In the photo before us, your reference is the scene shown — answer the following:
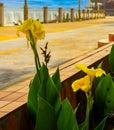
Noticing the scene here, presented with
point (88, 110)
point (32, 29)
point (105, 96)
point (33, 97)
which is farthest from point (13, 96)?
point (88, 110)

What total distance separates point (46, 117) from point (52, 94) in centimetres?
25

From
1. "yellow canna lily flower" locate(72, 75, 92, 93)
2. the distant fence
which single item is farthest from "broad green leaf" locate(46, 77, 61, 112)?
the distant fence

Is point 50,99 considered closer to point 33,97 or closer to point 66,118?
point 33,97

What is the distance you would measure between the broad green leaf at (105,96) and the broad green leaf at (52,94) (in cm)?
28

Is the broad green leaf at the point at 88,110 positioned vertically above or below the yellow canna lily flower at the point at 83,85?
below

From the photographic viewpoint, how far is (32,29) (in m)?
1.99

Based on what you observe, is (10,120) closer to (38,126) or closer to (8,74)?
(38,126)

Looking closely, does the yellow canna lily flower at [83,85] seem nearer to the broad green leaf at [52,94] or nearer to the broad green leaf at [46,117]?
the broad green leaf at [46,117]

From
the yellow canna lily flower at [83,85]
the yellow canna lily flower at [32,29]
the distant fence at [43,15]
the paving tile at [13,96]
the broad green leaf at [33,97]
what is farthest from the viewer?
the distant fence at [43,15]

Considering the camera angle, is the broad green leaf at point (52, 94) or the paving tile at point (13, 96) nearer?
the broad green leaf at point (52, 94)

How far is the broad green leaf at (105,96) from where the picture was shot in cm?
220

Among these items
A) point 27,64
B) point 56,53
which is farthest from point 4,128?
point 56,53

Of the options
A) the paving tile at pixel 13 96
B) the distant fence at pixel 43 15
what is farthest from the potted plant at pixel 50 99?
the distant fence at pixel 43 15

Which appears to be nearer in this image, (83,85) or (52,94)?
(83,85)
